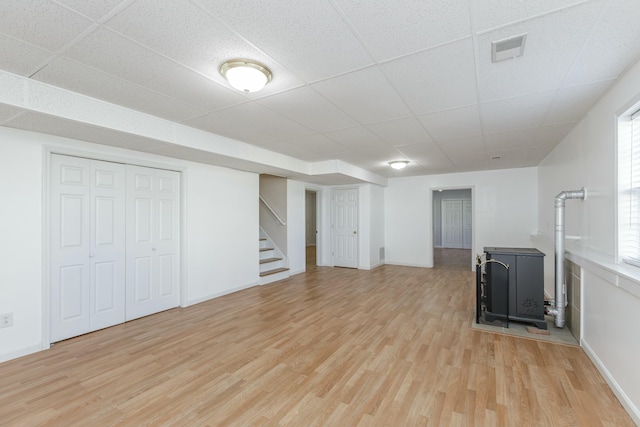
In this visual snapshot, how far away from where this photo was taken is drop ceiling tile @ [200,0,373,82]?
152cm

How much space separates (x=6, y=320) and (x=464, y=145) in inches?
229

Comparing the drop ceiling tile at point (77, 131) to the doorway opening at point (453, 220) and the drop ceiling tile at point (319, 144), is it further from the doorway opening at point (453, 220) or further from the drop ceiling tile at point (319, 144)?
the doorway opening at point (453, 220)

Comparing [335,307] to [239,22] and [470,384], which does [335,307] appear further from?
[239,22]

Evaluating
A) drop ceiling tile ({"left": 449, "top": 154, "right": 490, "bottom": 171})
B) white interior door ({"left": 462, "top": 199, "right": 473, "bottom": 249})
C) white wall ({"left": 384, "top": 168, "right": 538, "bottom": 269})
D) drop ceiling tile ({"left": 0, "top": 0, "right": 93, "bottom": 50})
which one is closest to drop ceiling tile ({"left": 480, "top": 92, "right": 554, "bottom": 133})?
drop ceiling tile ({"left": 449, "top": 154, "right": 490, "bottom": 171})

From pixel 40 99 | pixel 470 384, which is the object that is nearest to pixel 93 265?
pixel 40 99

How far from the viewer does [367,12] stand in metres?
1.55

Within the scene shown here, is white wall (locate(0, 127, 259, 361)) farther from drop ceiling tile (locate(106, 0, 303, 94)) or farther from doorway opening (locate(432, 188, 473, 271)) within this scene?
doorway opening (locate(432, 188, 473, 271))

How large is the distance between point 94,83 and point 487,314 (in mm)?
4742

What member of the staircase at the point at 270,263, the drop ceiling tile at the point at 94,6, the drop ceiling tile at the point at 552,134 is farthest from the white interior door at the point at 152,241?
the drop ceiling tile at the point at 552,134

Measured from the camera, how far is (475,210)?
6.97m

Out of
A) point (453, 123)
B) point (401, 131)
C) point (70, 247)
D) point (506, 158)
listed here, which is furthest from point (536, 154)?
point (70, 247)

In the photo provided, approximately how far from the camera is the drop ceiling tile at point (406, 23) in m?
1.50

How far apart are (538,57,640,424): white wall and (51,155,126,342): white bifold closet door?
493 centimetres

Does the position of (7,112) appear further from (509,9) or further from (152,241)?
(509,9)
